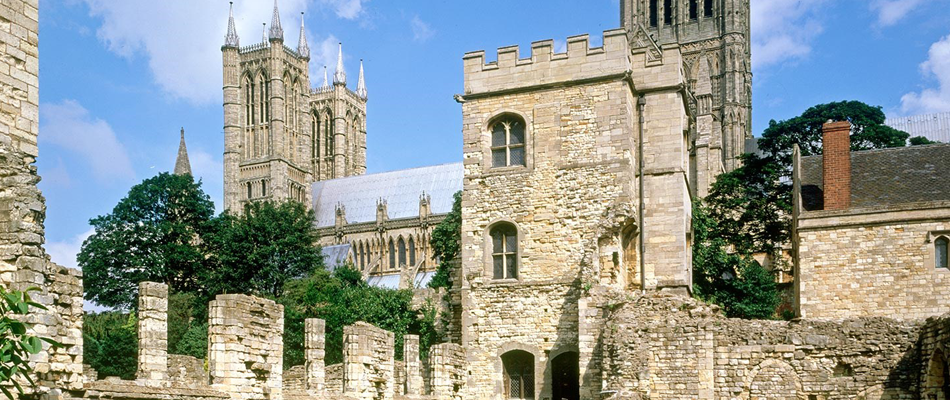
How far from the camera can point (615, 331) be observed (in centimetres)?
2233

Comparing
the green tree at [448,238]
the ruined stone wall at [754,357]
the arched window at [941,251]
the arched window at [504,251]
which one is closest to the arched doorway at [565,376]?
the arched window at [504,251]

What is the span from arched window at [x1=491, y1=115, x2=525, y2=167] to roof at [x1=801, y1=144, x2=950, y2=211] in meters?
8.53

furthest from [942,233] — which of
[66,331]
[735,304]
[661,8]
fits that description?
[661,8]

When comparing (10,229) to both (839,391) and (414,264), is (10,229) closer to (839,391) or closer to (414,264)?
(839,391)

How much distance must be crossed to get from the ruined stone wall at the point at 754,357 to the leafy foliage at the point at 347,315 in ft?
60.7

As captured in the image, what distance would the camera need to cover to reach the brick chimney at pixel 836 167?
2861 centimetres

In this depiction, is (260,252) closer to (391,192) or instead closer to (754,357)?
(391,192)

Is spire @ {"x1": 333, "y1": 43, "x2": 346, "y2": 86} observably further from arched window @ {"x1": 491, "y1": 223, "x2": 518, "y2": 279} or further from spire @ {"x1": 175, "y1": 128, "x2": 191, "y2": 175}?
arched window @ {"x1": 491, "y1": 223, "x2": 518, "y2": 279}

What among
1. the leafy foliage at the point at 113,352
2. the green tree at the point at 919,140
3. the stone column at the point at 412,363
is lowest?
the leafy foliage at the point at 113,352

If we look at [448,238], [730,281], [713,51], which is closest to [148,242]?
[448,238]

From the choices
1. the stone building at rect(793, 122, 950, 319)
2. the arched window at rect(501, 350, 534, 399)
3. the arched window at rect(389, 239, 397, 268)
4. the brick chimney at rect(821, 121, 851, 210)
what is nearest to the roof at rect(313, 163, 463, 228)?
the arched window at rect(389, 239, 397, 268)

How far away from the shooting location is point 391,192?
101 metres

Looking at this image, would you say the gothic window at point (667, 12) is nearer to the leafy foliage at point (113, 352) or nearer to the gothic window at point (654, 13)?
the gothic window at point (654, 13)

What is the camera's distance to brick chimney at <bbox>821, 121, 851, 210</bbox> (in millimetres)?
28609
